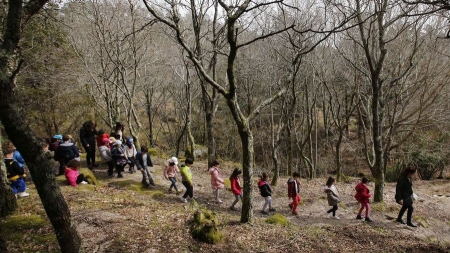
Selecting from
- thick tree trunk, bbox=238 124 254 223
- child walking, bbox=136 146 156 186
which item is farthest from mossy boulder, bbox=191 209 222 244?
child walking, bbox=136 146 156 186

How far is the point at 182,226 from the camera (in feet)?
22.1

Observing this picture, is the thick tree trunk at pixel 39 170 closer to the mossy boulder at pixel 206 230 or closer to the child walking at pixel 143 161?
the mossy boulder at pixel 206 230

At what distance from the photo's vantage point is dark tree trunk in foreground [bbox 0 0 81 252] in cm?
409

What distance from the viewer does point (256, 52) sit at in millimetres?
17250

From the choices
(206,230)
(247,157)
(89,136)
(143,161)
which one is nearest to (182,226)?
(206,230)

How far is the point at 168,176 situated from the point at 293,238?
4722mm

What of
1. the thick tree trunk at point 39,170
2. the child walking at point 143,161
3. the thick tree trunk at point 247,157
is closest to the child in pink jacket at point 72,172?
the child walking at point 143,161

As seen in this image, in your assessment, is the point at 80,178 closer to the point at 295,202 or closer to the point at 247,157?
the point at 247,157

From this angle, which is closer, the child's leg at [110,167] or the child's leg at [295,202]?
the child's leg at [295,202]

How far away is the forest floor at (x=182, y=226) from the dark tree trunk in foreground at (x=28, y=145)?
52.2 inches

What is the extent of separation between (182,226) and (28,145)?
3720mm

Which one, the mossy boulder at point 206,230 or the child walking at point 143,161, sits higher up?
the child walking at point 143,161

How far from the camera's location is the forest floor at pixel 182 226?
5969 millimetres

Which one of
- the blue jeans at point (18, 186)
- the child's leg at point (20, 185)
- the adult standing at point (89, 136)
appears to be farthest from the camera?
the adult standing at point (89, 136)
